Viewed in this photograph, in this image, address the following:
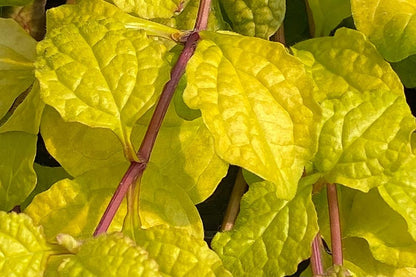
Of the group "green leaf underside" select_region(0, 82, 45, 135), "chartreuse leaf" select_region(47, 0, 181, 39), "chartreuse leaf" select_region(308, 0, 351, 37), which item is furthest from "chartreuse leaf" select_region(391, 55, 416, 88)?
"green leaf underside" select_region(0, 82, 45, 135)

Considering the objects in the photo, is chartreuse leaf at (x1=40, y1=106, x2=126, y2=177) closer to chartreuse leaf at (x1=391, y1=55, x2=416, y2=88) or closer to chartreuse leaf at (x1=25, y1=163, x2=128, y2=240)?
chartreuse leaf at (x1=25, y1=163, x2=128, y2=240)

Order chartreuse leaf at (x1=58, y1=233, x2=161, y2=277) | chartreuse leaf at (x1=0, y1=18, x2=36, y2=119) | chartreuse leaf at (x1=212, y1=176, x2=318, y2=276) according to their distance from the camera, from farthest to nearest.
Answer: chartreuse leaf at (x1=0, y1=18, x2=36, y2=119) → chartreuse leaf at (x1=212, y1=176, x2=318, y2=276) → chartreuse leaf at (x1=58, y1=233, x2=161, y2=277)

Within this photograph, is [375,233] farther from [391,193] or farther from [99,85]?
[99,85]

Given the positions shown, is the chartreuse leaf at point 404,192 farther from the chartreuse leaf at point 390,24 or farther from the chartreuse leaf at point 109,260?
the chartreuse leaf at point 109,260

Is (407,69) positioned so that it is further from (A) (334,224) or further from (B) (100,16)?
(B) (100,16)

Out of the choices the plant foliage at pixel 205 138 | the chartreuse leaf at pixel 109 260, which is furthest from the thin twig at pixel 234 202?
the chartreuse leaf at pixel 109 260

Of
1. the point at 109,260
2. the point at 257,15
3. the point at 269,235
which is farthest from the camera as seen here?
the point at 257,15

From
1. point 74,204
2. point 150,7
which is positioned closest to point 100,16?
point 150,7
